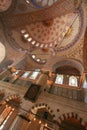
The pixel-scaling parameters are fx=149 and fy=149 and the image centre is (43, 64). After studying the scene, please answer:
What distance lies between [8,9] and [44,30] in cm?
392

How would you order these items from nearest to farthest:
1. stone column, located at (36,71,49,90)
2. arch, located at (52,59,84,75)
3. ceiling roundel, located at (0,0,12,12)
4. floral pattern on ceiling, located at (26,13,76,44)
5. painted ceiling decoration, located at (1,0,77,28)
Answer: stone column, located at (36,71,49,90) → arch, located at (52,59,84,75) → ceiling roundel, located at (0,0,12,12) → painted ceiling decoration, located at (1,0,77,28) → floral pattern on ceiling, located at (26,13,76,44)

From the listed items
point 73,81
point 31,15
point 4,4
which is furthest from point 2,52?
point 73,81

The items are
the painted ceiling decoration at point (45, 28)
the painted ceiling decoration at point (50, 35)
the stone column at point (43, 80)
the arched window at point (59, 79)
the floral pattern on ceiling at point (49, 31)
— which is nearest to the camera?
the stone column at point (43, 80)

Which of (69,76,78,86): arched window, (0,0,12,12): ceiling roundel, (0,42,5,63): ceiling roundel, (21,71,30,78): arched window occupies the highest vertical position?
(0,0,12,12): ceiling roundel

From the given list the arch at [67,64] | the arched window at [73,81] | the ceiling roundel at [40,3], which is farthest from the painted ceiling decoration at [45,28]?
the arched window at [73,81]

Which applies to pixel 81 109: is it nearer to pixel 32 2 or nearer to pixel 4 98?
pixel 4 98

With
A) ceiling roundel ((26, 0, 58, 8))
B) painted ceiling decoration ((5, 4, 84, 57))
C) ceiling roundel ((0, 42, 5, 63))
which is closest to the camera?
painted ceiling decoration ((5, 4, 84, 57))

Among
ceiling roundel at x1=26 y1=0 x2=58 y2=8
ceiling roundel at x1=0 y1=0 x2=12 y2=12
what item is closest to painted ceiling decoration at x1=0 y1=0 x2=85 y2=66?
ceiling roundel at x1=26 y1=0 x2=58 y2=8

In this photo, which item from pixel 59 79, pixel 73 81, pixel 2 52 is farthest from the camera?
pixel 2 52

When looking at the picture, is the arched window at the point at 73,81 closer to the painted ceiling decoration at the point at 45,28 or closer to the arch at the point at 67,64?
the arch at the point at 67,64

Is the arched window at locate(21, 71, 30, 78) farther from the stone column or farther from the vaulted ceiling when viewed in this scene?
the stone column

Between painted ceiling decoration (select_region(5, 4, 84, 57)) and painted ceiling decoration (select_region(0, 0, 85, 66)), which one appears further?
painted ceiling decoration (select_region(5, 4, 84, 57))

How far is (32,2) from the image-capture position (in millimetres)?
12516

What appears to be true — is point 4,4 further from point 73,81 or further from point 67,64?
point 73,81
